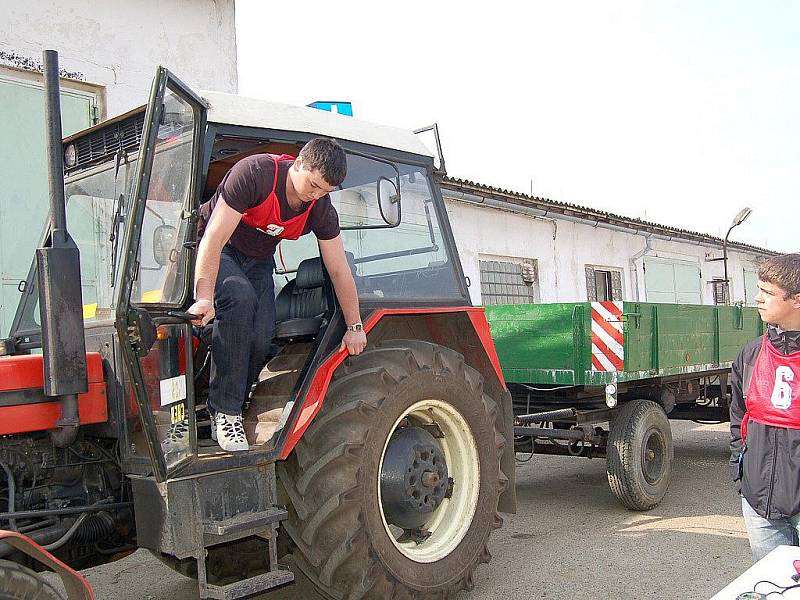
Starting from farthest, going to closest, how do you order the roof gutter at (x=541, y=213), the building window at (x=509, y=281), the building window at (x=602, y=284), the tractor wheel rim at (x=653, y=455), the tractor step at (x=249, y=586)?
the building window at (x=602, y=284) < the building window at (x=509, y=281) < the roof gutter at (x=541, y=213) < the tractor wheel rim at (x=653, y=455) < the tractor step at (x=249, y=586)

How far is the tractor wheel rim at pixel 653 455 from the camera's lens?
5931 millimetres

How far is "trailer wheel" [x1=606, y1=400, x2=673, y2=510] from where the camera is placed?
572 centimetres

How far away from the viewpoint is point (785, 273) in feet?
9.29

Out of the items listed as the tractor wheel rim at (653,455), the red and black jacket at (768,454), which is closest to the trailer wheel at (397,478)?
the red and black jacket at (768,454)

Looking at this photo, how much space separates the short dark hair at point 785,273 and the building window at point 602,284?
41.7 ft

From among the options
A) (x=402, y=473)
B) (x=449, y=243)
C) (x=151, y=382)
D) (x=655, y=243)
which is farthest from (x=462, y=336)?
(x=655, y=243)

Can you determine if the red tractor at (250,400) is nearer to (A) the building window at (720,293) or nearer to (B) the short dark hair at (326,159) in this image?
(B) the short dark hair at (326,159)

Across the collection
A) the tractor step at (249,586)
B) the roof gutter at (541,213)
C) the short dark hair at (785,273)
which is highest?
the roof gutter at (541,213)

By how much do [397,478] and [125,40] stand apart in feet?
19.6

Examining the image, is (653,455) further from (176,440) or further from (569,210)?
(569,210)

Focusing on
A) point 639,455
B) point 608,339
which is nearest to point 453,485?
point 608,339

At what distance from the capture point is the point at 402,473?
3561 millimetres

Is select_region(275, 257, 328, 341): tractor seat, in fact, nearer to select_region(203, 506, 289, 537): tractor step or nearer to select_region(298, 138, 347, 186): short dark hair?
select_region(298, 138, 347, 186): short dark hair

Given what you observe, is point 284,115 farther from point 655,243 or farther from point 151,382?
point 655,243
